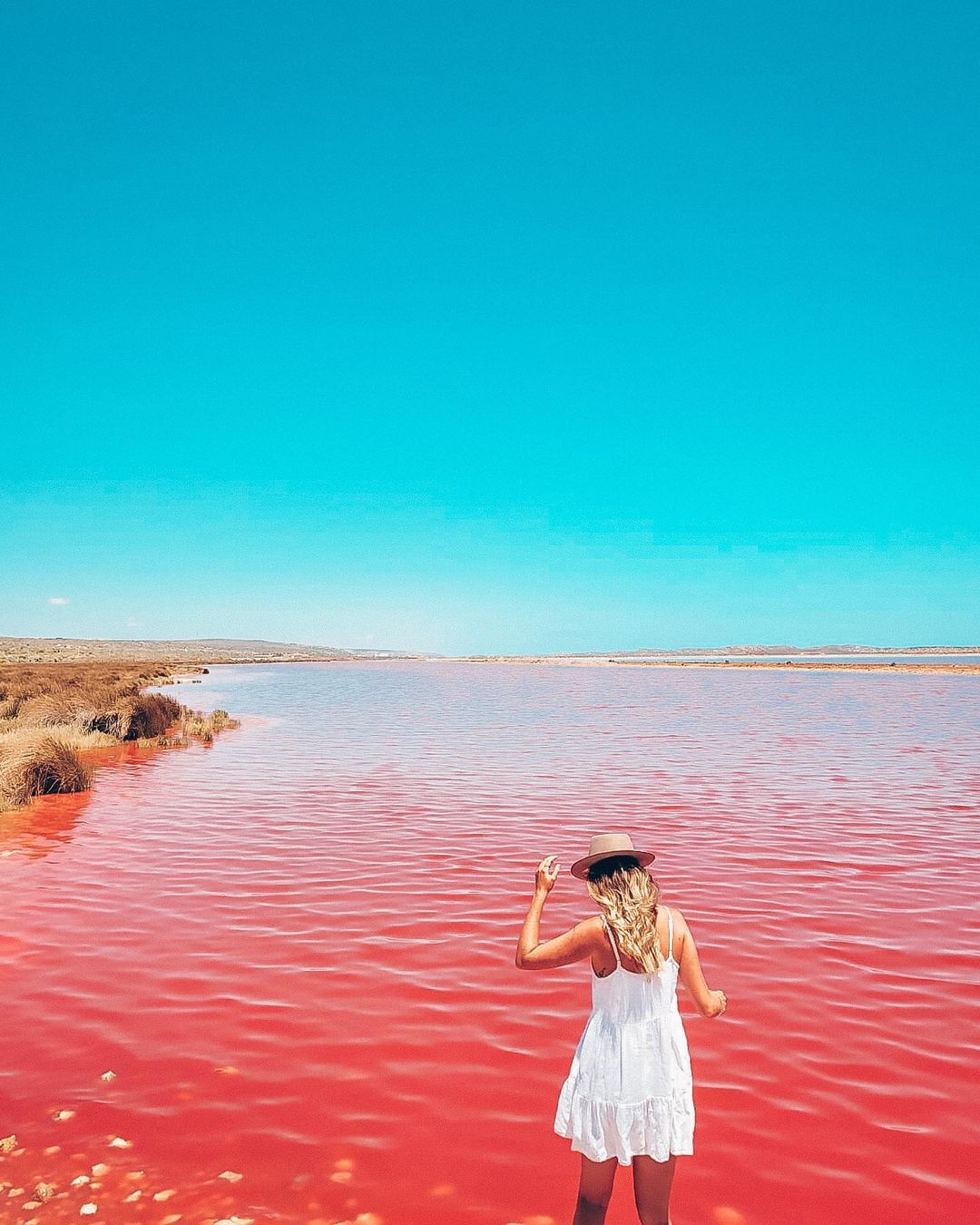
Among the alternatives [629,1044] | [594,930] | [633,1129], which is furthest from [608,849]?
[633,1129]

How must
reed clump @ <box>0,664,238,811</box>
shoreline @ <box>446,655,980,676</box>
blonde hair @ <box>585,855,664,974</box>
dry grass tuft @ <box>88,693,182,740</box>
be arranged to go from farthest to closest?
shoreline @ <box>446,655,980,676</box> → dry grass tuft @ <box>88,693,182,740</box> → reed clump @ <box>0,664,238,811</box> → blonde hair @ <box>585,855,664,974</box>

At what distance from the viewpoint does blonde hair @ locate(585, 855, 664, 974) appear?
10.4 ft

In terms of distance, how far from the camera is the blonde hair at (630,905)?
3178mm

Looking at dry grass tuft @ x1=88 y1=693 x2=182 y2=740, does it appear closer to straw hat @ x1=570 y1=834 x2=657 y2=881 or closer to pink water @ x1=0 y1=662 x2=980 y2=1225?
pink water @ x1=0 y1=662 x2=980 y2=1225

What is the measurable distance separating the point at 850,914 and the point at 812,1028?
97.1 inches

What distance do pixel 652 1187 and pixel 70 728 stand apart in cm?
1958

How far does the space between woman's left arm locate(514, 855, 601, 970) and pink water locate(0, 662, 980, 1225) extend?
132 cm

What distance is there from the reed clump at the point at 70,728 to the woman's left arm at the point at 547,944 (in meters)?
11.7

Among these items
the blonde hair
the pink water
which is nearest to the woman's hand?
the blonde hair

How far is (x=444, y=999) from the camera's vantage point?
5965mm

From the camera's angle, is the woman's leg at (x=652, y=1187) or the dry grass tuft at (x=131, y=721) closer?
the woman's leg at (x=652, y=1187)

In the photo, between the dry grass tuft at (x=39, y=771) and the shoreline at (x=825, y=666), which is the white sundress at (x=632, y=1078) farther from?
the shoreline at (x=825, y=666)

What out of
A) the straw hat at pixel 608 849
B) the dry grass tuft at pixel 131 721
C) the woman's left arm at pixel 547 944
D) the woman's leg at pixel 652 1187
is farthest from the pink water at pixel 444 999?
the dry grass tuft at pixel 131 721

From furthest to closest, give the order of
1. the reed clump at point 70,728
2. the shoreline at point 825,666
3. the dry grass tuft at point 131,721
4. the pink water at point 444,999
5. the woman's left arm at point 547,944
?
the shoreline at point 825,666 → the dry grass tuft at point 131,721 → the reed clump at point 70,728 → the pink water at point 444,999 → the woman's left arm at point 547,944
